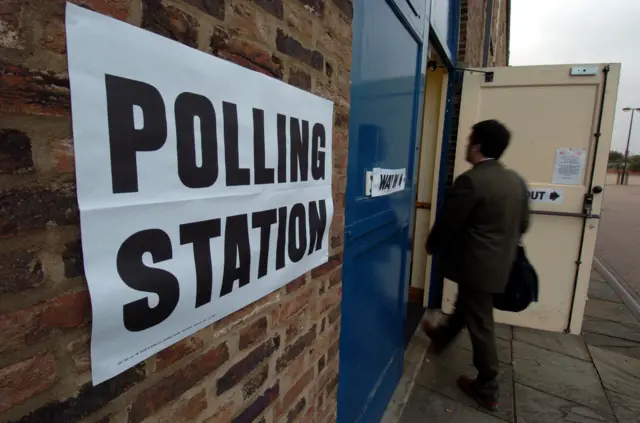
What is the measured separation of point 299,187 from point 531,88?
3.08 meters

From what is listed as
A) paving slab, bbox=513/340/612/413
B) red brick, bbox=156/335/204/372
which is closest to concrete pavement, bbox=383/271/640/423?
paving slab, bbox=513/340/612/413

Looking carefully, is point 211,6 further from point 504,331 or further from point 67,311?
point 504,331

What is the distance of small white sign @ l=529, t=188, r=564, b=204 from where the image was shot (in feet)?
10.8

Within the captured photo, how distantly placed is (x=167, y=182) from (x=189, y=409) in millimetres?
529

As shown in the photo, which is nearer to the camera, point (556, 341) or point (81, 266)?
point (81, 266)

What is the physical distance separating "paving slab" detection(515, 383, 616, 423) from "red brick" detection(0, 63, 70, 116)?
294 centimetres

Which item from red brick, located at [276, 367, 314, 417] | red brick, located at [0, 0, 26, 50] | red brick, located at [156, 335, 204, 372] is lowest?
red brick, located at [276, 367, 314, 417]

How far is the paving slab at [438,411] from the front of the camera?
7.91ft

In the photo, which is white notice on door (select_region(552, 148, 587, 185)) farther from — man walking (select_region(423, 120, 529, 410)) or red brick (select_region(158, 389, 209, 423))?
red brick (select_region(158, 389, 209, 423))

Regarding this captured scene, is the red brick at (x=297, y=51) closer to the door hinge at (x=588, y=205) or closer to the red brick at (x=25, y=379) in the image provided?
the red brick at (x=25, y=379)

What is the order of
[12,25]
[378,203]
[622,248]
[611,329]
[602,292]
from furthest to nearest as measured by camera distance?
[622,248] < [602,292] < [611,329] < [378,203] < [12,25]

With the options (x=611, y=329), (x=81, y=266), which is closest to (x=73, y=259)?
(x=81, y=266)

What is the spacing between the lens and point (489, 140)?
2.24 metres

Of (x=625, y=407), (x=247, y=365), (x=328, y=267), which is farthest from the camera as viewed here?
(x=625, y=407)
